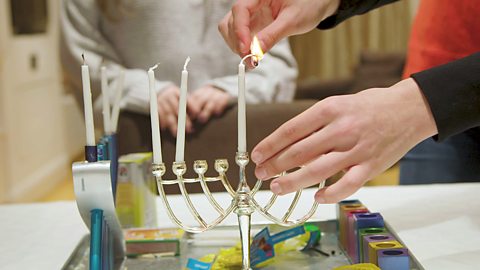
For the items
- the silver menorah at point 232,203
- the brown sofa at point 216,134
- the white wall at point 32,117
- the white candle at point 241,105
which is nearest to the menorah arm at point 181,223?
the silver menorah at point 232,203

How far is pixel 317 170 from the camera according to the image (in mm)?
745

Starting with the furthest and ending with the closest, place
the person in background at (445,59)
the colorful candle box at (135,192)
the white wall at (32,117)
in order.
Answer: the white wall at (32,117), the person in background at (445,59), the colorful candle box at (135,192)

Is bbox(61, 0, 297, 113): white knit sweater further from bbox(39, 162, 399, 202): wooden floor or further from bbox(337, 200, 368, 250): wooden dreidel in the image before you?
bbox(39, 162, 399, 202): wooden floor

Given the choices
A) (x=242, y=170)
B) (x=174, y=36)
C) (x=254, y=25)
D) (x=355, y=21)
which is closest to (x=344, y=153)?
(x=242, y=170)

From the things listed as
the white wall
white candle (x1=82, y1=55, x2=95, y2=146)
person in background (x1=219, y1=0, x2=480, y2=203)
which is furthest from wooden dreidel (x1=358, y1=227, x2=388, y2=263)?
the white wall

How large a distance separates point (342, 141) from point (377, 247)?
0.16 meters

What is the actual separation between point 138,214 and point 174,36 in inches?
43.8

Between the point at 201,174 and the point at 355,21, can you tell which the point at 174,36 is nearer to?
the point at 201,174

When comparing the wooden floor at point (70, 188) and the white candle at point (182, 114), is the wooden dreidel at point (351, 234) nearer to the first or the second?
the white candle at point (182, 114)

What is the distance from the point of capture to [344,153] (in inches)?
29.5

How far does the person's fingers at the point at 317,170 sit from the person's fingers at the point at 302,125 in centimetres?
3

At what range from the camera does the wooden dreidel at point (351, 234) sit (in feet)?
3.06

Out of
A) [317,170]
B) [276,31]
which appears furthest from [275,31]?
[317,170]

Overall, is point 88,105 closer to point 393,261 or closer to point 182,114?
point 182,114
